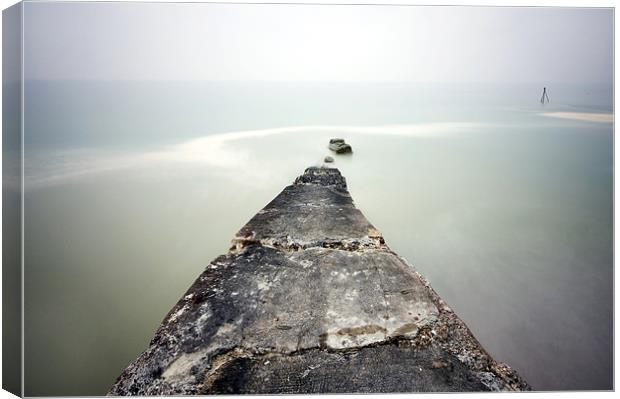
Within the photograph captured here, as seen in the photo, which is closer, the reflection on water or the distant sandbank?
the reflection on water

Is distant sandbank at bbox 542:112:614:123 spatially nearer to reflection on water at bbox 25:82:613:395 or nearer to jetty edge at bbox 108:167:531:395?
reflection on water at bbox 25:82:613:395

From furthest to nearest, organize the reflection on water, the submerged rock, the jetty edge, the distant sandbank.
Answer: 1. the submerged rock
2. the distant sandbank
3. the reflection on water
4. the jetty edge

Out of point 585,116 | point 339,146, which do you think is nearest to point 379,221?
point 339,146

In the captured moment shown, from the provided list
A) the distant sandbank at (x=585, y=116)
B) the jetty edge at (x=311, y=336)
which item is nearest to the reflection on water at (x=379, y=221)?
the distant sandbank at (x=585, y=116)

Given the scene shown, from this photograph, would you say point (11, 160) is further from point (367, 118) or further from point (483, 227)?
point (483, 227)

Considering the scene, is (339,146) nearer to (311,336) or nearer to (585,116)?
(585,116)

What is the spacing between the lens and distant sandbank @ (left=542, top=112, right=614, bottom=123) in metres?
2.21

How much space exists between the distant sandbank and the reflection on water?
4cm

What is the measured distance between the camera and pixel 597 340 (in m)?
2.03

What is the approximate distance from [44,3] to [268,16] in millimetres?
1312

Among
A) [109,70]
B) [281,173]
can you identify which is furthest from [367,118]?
[109,70]

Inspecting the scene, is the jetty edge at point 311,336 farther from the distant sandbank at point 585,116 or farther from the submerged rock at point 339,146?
the distant sandbank at point 585,116

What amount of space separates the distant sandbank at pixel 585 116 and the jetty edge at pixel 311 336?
164cm

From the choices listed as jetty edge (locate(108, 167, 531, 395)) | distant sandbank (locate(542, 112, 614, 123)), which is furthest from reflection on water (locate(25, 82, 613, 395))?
jetty edge (locate(108, 167, 531, 395))
